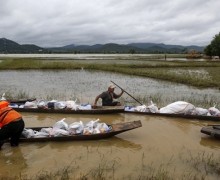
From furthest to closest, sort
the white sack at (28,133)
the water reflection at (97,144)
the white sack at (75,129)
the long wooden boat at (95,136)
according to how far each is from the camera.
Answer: the white sack at (75,129)
the white sack at (28,133)
the long wooden boat at (95,136)
the water reflection at (97,144)

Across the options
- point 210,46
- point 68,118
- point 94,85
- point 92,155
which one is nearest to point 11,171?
point 92,155

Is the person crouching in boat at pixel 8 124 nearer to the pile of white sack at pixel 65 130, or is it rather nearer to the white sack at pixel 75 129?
the pile of white sack at pixel 65 130

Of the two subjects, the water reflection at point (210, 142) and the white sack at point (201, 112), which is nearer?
the water reflection at point (210, 142)

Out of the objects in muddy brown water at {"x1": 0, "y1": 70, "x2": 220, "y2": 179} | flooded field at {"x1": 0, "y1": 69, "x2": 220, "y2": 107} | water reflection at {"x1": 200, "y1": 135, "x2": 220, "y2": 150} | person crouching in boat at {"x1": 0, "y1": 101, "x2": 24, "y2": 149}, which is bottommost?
water reflection at {"x1": 200, "y1": 135, "x2": 220, "y2": 150}

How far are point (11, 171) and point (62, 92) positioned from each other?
10.5 metres

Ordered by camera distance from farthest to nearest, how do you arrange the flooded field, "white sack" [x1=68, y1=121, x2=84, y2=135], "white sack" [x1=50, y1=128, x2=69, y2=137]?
the flooded field
"white sack" [x1=68, y1=121, x2=84, y2=135]
"white sack" [x1=50, y1=128, x2=69, y2=137]

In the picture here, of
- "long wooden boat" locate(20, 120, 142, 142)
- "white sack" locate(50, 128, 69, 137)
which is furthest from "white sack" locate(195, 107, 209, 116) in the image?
"white sack" locate(50, 128, 69, 137)

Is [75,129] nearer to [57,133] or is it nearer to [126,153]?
[57,133]

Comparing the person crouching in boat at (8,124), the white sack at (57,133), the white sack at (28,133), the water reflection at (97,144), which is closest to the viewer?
the person crouching in boat at (8,124)

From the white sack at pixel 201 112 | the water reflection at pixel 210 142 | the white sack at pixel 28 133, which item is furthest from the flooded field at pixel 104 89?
the white sack at pixel 28 133

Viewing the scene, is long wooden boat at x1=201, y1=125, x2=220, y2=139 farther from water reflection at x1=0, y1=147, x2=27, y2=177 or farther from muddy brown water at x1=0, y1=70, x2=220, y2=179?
water reflection at x1=0, y1=147, x2=27, y2=177

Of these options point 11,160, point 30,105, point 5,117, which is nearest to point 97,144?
point 11,160

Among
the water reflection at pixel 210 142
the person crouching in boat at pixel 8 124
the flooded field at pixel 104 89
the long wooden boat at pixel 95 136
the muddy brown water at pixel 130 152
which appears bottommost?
the water reflection at pixel 210 142

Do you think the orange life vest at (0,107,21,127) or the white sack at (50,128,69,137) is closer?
the orange life vest at (0,107,21,127)
